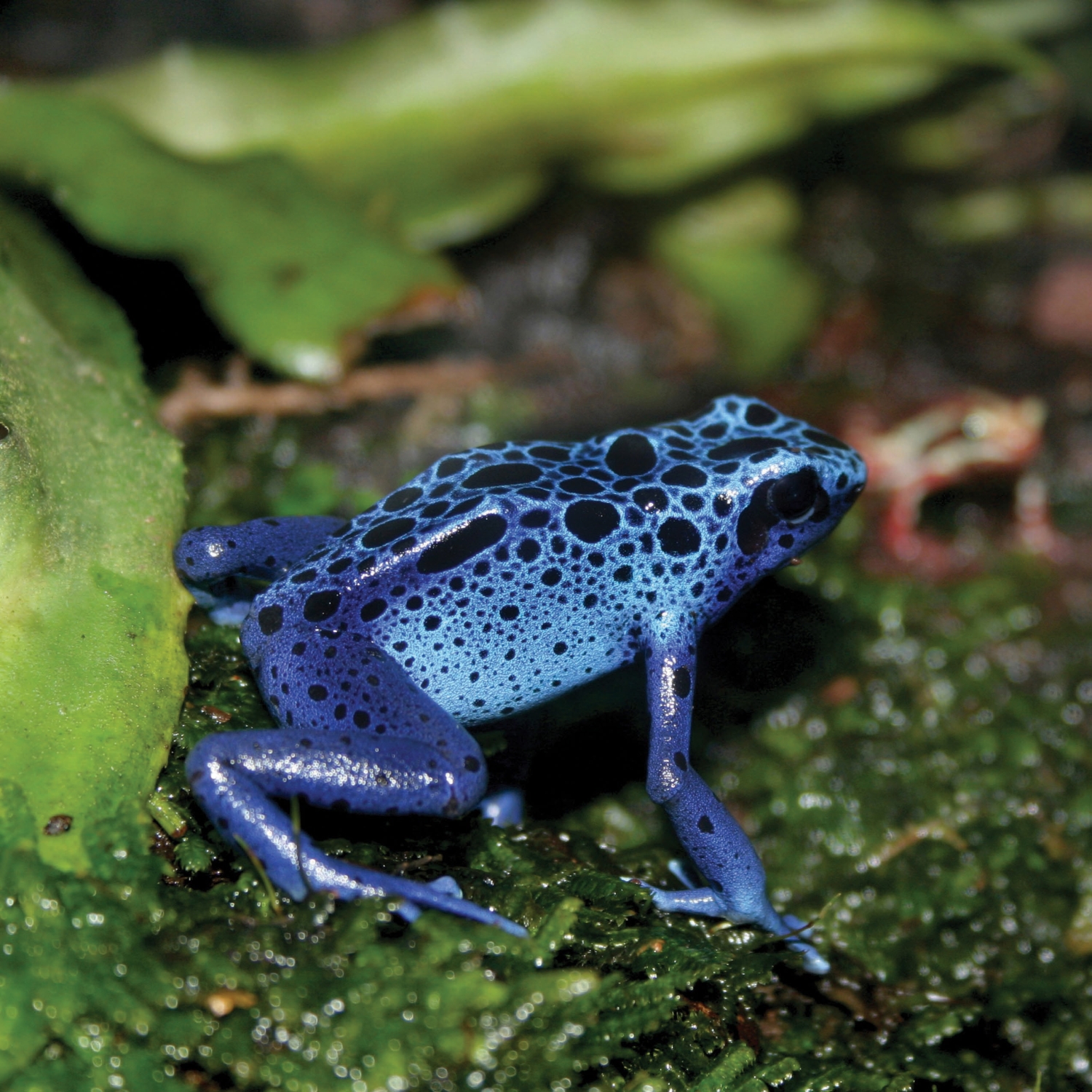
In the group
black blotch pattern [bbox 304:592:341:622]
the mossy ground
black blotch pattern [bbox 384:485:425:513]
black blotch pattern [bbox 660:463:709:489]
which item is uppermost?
black blotch pattern [bbox 384:485:425:513]

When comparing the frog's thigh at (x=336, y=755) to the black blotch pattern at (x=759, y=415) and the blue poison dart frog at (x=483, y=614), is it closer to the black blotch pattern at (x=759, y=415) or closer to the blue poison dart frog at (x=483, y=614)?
the blue poison dart frog at (x=483, y=614)

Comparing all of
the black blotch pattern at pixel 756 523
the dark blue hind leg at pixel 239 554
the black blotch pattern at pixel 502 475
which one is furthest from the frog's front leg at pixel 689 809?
the dark blue hind leg at pixel 239 554

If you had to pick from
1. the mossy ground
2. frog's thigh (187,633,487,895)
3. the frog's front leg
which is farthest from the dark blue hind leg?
the frog's front leg

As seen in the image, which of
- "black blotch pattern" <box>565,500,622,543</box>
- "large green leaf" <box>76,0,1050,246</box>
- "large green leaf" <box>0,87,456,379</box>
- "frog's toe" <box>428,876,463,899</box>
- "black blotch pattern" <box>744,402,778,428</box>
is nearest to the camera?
"frog's toe" <box>428,876,463,899</box>

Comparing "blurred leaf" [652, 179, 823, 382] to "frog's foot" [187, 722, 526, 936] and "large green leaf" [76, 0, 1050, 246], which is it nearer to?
"large green leaf" [76, 0, 1050, 246]

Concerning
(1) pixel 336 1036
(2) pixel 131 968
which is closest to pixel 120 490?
(2) pixel 131 968

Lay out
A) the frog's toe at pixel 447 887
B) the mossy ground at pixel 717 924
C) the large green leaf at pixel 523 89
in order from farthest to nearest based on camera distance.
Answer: the large green leaf at pixel 523 89 → the frog's toe at pixel 447 887 → the mossy ground at pixel 717 924

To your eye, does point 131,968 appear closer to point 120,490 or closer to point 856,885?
point 120,490
